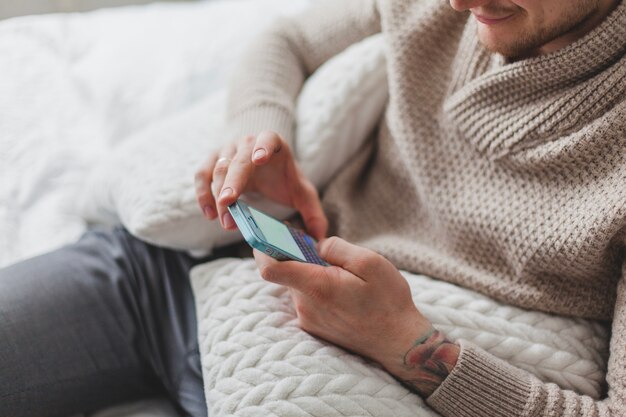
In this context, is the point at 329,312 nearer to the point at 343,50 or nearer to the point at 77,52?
the point at 343,50

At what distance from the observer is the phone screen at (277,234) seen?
66cm

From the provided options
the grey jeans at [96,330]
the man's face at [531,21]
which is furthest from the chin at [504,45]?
the grey jeans at [96,330]

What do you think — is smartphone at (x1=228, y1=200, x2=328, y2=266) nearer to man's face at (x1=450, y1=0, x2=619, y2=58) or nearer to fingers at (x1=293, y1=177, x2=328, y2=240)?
fingers at (x1=293, y1=177, x2=328, y2=240)

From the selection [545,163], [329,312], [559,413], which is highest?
[545,163]

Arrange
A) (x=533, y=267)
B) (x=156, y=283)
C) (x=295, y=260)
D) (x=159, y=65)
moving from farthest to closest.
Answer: (x=159, y=65)
(x=156, y=283)
(x=533, y=267)
(x=295, y=260)

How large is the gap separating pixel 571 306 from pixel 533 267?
7 centimetres

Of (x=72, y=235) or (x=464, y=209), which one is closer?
(x=464, y=209)

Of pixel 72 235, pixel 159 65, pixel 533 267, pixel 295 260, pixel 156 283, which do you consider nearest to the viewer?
pixel 295 260

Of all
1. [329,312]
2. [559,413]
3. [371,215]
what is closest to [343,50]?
[371,215]

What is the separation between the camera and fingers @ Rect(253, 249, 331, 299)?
24.9 inches

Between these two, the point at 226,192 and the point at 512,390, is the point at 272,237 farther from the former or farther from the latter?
the point at 512,390

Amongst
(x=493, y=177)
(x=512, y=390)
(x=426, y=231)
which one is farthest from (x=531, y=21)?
(x=512, y=390)

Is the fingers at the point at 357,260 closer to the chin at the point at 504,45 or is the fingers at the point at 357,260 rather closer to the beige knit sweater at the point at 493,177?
the beige knit sweater at the point at 493,177

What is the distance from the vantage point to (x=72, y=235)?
3.23 ft
